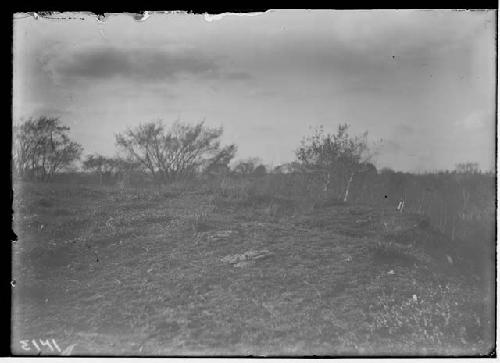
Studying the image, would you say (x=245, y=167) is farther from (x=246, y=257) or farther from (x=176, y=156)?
(x=246, y=257)

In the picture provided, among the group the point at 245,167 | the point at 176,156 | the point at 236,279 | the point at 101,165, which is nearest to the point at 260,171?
the point at 245,167

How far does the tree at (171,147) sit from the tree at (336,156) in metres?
1.07

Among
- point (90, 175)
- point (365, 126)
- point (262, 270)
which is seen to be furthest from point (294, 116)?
point (90, 175)

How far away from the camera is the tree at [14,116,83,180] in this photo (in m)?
5.19

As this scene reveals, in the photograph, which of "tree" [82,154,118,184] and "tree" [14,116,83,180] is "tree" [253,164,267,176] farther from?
"tree" [14,116,83,180]

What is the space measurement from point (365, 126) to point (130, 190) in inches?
115

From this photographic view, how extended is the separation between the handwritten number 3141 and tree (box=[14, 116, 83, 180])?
1823 mm

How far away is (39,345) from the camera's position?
4.90 m

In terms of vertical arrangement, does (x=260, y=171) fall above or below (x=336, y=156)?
below

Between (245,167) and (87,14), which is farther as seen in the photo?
(245,167)

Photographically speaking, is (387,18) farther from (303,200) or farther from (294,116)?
(303,200)

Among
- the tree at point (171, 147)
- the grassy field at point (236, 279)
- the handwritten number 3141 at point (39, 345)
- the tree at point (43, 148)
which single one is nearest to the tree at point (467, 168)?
the grassy field at point (236, 279)

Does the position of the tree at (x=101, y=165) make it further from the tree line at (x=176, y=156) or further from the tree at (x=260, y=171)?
the tree at (x=260, y=171)

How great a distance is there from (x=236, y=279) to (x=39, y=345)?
7.40 feet
